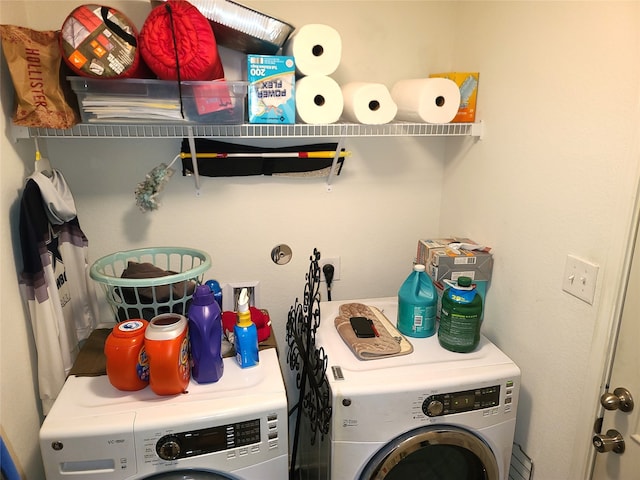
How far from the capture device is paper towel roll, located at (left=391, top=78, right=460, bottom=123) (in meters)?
1.57

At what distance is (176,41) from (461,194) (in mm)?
1217

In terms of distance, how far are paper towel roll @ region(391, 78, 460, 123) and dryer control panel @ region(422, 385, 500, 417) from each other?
3.00 ft

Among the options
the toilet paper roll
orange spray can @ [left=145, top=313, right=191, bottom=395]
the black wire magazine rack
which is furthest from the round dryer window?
the toilet paper roll

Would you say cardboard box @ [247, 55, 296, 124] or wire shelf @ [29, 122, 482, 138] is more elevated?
cardboard box @ [247, 55, 296, 124]

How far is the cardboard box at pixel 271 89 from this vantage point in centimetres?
143

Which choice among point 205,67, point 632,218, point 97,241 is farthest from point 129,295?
point 632,218

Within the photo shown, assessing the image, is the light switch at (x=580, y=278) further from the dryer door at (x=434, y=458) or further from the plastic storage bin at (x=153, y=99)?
the plastic storage bin at (x=153, y=99)

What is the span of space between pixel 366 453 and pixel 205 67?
1.24 metres

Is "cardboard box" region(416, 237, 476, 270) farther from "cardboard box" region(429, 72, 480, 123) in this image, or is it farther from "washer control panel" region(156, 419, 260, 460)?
"washer control panel" region(156, 419, 260, 460)

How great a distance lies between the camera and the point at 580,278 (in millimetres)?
1296

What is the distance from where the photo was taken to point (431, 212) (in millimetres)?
2045

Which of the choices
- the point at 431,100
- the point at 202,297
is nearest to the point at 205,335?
the point at 202,297

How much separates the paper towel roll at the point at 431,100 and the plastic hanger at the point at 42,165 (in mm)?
1233

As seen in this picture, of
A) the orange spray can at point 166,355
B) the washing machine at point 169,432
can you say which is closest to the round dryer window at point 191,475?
the washing machine at point 169,432
